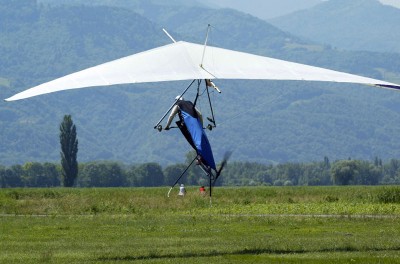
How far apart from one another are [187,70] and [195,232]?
6852 mm

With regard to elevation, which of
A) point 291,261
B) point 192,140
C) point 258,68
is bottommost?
point 291,261

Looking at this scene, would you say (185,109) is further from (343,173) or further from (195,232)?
(343,173)

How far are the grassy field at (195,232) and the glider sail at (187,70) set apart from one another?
13.3 ft

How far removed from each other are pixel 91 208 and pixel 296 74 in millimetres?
21106

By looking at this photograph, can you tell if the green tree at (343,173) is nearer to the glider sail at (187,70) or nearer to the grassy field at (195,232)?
the grassy field at (195,232)

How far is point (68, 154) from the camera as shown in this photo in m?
156

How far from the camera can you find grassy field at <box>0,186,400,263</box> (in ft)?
79.3

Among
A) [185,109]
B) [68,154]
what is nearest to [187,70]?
[185,109]

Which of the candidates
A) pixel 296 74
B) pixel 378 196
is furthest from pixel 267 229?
pixel 378 196

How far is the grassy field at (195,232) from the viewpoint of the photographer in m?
24.2

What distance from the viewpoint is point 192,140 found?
93.7 ft

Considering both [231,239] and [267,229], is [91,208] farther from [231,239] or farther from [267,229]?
[231,239]

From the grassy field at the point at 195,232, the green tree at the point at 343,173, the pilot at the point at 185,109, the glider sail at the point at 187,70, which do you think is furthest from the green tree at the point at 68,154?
the glider sail at the point at 187,70

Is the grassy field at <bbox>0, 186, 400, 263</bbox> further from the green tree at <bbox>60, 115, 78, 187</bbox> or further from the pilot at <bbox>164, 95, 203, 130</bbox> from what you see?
the green tree at <bbox>60, 115, 78, 187</bbox>
